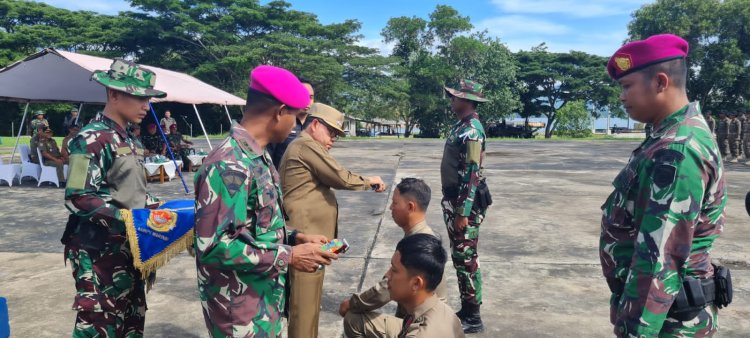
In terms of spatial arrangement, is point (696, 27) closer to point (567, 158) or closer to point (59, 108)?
point (567, 158)

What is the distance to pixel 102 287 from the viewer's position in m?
2.49

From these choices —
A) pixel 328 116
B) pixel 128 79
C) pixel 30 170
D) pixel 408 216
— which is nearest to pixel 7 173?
pixel 30 170

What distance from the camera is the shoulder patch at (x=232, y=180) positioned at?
5.62ft

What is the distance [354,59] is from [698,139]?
1472 inches

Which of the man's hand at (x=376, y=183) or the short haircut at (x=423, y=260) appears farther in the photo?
the man's hand at (x=376, y=183)

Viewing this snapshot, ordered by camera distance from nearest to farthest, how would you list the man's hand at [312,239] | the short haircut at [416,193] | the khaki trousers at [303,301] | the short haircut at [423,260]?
the man's hand at [312,239] < the short haircut at [423,260] < the khaki trousers at [303,301] < the short haircut at [416,193]

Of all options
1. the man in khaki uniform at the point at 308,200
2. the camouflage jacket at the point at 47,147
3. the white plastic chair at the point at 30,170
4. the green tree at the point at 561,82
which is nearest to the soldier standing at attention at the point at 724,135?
the man in khaki uniform at the point at 308,200

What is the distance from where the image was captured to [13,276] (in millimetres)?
4750

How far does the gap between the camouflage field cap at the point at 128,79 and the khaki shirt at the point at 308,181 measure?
0.84 metres

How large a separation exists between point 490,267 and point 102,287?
144 inches

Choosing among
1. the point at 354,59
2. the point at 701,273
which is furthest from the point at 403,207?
the point at 354,59

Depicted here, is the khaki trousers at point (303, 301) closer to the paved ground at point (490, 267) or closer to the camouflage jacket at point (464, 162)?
the paved ground at point (490, 267)

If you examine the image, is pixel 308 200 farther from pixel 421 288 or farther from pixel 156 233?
pixel 421 288

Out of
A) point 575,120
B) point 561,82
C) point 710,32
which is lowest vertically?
point 575,120
